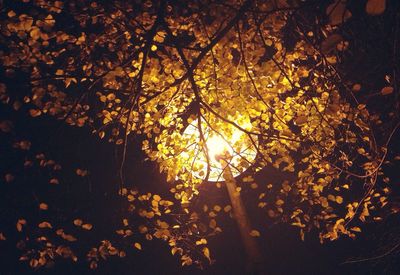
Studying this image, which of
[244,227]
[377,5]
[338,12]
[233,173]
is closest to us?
[377,5]

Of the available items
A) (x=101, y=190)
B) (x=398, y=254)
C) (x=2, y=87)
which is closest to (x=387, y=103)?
(x=398, y=254)

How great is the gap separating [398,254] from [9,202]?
795 centimetres

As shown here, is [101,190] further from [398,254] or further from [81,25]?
[398,254]

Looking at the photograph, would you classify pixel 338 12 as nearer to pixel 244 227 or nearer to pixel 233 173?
pixel 244 227

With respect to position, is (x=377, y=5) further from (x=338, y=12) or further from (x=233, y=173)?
(x=233, y=173)

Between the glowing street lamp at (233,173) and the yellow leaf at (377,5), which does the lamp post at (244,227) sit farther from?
the yellow leaf at (377,5)

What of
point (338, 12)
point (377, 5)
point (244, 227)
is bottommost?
point (244, 227)

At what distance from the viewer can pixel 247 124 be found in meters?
6.21

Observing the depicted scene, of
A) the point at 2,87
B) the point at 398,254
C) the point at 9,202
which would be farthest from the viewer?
the point at 398,254

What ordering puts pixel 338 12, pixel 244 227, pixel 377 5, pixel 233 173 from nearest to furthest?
pixel 377 5 → pixel 338 12 → pixel 244 227 → pixel 233 173

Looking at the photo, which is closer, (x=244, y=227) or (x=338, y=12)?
(x=338, y=12)

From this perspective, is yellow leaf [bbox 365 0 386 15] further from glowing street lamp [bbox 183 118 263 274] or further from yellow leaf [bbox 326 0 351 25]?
glowing street lamp [bbox 183 118 263 274]

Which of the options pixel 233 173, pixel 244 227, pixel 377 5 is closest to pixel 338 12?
pixel 377 5

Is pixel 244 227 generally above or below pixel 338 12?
below
